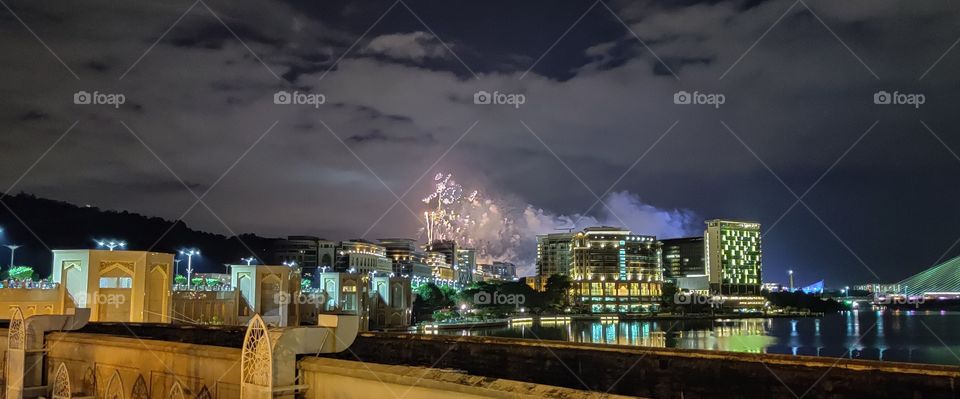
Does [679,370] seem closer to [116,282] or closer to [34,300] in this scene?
[34,300]

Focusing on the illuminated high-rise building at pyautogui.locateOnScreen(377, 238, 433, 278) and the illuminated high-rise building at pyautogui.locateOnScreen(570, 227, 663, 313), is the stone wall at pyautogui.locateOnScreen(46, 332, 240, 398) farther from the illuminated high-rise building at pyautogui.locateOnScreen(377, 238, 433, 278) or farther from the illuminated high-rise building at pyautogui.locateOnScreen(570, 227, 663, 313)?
the illuminated high-rise building at pyautogui.locateOnScreen(570, 227, 663, 313)

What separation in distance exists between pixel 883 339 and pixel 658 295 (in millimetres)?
87133

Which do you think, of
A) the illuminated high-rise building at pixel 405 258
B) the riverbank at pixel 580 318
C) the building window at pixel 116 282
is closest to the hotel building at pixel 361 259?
the illuminated high-rise building at pixel 405 258

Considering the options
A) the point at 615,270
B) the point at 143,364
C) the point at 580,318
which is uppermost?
Answer: the point at 615,270

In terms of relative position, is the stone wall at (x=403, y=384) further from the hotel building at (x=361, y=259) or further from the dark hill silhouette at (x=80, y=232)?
the hotel building at (x=361, y=259)

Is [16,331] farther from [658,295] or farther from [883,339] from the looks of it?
[658,295]

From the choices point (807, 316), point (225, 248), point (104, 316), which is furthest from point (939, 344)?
point (225, 248)

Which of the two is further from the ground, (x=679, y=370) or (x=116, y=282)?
(x=116, y=282)

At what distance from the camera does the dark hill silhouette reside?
309 feet

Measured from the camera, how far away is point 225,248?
14200 centimetres

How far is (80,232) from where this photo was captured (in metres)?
111

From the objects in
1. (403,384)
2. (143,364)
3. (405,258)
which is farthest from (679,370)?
(405,258)

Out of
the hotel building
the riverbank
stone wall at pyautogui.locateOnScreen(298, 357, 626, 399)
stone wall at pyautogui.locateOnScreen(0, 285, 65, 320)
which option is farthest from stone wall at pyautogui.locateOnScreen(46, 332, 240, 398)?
the hotel building

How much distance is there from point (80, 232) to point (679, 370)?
4766 inches
